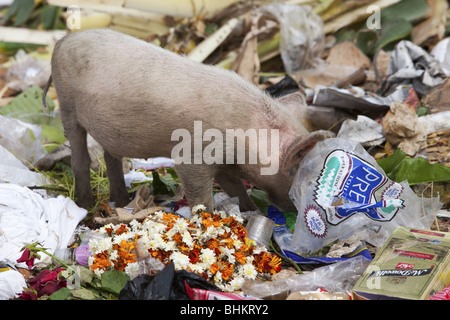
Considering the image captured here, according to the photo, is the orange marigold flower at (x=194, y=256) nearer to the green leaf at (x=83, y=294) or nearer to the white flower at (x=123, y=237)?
the white flower at (x=123, y=237)

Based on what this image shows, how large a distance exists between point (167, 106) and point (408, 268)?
66.4 inches

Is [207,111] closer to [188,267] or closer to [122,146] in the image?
[122,146]

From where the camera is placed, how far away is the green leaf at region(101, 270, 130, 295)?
8.88 feet

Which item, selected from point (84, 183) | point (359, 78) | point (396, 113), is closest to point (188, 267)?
point (84, 183)

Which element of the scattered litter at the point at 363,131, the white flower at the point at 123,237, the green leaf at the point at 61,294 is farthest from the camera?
the scattered litter at the point at 363,131

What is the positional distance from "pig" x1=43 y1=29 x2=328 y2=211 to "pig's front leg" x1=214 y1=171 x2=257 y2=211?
10.6 inches

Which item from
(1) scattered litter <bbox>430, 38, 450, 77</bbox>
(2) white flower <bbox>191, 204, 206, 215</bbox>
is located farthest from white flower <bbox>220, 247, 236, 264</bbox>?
(1) scattered litter <bbox>430, 38, 450, 77</bbox>

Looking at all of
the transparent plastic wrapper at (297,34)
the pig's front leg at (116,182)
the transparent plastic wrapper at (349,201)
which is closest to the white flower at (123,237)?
the transparent plastic wrapper at (349,201)

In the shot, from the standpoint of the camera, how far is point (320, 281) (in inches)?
114

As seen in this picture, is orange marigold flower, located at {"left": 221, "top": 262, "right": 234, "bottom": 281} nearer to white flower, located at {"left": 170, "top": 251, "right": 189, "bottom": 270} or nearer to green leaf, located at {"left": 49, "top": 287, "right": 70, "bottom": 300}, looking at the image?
white flower, located at {"left": 170, "top": 251, "right": 189, "bottom": 270}

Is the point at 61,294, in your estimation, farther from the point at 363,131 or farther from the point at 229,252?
the point at 363,131

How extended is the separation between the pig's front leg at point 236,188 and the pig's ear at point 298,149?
0.60m

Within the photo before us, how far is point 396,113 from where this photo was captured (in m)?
4.27

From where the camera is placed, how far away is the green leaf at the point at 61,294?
2.69 metres
